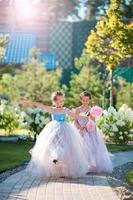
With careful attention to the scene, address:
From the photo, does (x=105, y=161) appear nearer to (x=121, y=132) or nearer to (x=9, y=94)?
(x=121, y=132)

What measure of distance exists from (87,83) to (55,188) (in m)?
20.0

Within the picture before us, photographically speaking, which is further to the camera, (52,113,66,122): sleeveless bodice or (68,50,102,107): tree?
(68,50,102,107): tree

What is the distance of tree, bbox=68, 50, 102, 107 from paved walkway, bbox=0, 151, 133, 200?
18187mm

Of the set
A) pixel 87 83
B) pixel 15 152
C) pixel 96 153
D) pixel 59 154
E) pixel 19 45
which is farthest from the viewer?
pixel 19 45

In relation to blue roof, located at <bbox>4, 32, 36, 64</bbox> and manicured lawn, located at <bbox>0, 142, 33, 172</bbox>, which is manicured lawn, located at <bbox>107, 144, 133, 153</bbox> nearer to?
manicured lawn, located at <bbox>0, 142, 33, 172</bbox>

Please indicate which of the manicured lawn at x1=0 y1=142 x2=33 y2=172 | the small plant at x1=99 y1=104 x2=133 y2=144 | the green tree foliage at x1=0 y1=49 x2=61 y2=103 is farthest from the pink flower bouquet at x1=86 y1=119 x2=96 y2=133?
the green tree foliage at x1=0 y1=49 x2=61 y2=103

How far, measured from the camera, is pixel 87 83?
95.0ft

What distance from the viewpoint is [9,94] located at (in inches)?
1131

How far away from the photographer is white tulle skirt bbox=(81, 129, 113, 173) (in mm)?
11234

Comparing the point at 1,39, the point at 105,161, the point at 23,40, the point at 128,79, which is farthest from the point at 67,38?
the point at 105,161

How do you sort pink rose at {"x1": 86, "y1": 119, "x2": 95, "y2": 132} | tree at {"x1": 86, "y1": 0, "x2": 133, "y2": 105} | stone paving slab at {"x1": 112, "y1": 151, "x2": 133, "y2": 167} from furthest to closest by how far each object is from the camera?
tree at {"x1": 86, "y1": 0, "x2": 133, "y2": 105} < stone paving slab at {"x1": 112, "y1": 151, "x2": 133, "y2": 167} < pink rose at {"x1": 86, "y1": 119, "x2": 95, "y2": 132}

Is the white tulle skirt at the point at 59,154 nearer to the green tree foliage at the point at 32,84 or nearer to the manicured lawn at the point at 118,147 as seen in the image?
the manicured lawn at the point at 118,147

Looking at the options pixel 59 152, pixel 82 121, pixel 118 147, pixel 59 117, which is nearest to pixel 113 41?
pixel 118 147

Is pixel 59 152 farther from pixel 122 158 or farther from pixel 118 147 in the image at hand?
pixel 118 147
